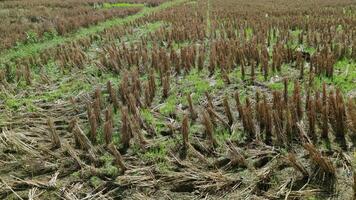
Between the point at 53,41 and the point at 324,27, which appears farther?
the point at 53,41

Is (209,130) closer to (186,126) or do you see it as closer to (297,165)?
(186,126)

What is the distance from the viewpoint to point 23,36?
34.1 ft

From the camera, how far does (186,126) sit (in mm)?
3770

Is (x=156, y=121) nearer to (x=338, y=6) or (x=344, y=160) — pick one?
(x=344, y=160)

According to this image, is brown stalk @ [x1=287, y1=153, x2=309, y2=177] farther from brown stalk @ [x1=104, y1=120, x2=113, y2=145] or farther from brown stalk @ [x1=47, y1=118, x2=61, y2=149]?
brown stalk @ [x1=47, y1=118, x2=61, y2=149]

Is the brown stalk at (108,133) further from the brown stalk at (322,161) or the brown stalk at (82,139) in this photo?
the brown stalk at (322,161)

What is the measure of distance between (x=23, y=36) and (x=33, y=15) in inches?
191

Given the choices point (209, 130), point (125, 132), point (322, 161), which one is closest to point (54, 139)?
point (125, 132)

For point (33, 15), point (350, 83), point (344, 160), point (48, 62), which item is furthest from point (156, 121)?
point (33, 15)

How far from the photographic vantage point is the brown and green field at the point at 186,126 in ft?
10.4

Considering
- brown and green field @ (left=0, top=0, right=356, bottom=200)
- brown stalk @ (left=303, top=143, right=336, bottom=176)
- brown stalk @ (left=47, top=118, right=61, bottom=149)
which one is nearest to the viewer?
brown stalk @ (left=303, top=143, right=336, bottom=176)

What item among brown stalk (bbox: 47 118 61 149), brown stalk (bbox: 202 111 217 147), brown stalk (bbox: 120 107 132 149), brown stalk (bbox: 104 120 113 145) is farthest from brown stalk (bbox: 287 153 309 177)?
brown stalk (bbox: 47 118 61 149)

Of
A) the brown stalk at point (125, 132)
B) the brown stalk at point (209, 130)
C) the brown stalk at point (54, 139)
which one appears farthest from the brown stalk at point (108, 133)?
the brown stalk at point (209, 130)

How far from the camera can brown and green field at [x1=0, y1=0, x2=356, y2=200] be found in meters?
3.17
